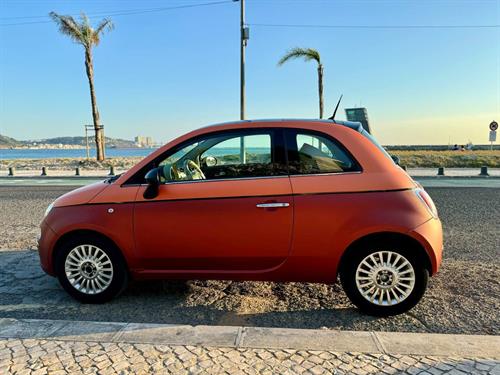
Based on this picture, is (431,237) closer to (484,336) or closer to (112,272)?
(484,336)

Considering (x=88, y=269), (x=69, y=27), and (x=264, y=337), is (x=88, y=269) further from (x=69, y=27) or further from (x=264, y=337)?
(x=69, y=27)

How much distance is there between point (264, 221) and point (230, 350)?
110 cm

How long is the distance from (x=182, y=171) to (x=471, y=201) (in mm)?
9025

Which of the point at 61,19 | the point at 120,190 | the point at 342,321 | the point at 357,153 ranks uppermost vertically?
the point at 61,19

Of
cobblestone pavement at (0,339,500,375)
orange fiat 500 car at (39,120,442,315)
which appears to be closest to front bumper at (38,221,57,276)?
orange fiat 500 car at (39,120,442,315)

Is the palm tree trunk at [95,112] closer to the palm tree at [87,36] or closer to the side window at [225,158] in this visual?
the palm tree at [87,36]

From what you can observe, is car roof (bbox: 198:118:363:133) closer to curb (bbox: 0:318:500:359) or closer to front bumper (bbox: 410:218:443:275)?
front bumper (bbox: 410:218:443:275)

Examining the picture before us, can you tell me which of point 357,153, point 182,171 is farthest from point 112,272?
point 357,153

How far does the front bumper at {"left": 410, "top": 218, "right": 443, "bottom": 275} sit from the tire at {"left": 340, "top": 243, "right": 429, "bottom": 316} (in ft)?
0.27

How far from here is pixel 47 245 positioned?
146 inches

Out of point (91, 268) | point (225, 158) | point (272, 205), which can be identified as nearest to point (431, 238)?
point (272, 205)

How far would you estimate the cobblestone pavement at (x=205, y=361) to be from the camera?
8.18 feet

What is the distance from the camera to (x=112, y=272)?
3.64 m

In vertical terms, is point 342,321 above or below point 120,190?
below
